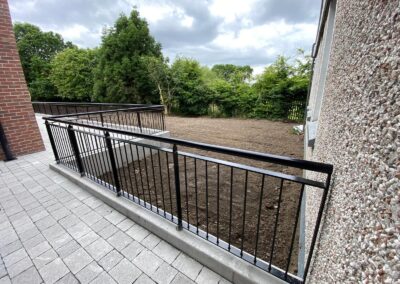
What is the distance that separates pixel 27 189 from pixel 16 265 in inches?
64.7

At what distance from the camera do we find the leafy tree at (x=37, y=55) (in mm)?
19750

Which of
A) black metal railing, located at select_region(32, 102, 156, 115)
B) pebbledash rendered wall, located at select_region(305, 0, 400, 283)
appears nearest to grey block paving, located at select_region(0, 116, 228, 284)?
pebbledash rendered wall, located at select_region(305, 0, 400, 283)

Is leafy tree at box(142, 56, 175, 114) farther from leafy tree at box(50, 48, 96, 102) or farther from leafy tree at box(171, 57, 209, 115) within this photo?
leafy tree at box(50, 48, 96, 102)

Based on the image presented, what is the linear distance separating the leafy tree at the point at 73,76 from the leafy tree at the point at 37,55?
1.94 meters

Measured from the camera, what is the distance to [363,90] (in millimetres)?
699

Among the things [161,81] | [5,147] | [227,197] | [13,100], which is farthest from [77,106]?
[227,197]

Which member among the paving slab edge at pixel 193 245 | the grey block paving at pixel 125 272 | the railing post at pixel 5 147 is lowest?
the grey block paving at pixel 125 272

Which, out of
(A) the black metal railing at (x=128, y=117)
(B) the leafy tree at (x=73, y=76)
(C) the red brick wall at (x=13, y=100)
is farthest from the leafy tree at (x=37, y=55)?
(C) the red brick wall at (x=13, y=100)

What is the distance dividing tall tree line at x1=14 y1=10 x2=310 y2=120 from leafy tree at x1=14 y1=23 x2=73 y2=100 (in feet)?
0.67

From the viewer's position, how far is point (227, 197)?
9.53 feet

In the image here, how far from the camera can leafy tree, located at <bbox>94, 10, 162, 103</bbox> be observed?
43.7 ft

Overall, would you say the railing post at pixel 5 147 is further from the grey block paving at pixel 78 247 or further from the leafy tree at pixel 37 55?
the leafy tree at pixel 37 55

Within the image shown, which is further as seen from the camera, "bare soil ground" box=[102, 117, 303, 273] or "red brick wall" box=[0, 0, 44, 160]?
"red brick wall" box=[0, 0, 44, 160]

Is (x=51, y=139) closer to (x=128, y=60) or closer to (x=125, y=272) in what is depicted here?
(x=125, y=272)
